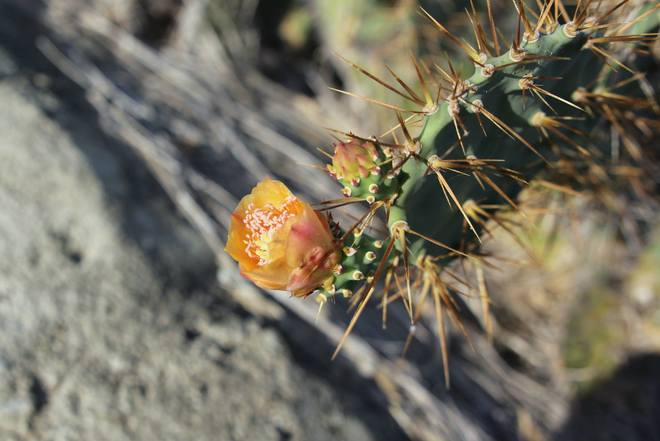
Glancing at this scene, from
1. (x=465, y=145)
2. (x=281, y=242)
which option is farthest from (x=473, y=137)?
(x=281, y=242)

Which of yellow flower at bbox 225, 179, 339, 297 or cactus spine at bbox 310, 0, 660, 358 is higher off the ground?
cactus spine at bbox 310, 0, 660, 358

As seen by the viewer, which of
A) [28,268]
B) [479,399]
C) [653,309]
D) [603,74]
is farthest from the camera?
[653,309]

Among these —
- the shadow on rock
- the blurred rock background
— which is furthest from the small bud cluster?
the shadow on rock

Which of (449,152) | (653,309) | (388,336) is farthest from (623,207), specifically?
(449,152)

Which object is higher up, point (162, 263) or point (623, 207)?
point (623, 207)

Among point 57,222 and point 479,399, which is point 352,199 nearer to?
point 57,222

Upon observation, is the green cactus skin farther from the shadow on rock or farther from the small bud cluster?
the shadow on rock

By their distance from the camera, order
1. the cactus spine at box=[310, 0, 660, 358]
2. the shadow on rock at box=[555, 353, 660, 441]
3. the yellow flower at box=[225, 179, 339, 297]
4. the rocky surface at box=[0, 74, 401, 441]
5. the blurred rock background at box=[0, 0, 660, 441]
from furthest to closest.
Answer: the shadow on rock at box=[555, 353, 660, 441], the blurred rock background at box=[0, 0, 660, 441], the rocky surface at box=[0, 74, 401, 441], the cactus spine at box=[310, 0, 660, 358], the yellow flower at box=[225, 179, 339, 297]
